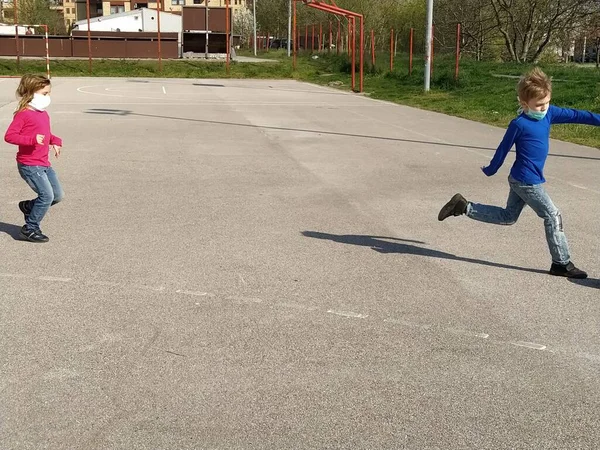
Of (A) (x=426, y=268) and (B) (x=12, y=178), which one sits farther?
(B) (x=12, y=178)

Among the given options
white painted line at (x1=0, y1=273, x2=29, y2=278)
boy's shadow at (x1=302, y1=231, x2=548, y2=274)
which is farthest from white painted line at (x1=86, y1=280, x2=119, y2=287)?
boy's shadow at (x1=302, y1=231, x2=548, y2=274)

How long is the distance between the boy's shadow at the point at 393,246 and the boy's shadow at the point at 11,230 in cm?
259

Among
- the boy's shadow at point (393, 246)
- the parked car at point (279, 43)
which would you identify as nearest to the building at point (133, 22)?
the parked car at point (279, 43)

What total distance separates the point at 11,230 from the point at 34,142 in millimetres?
1076

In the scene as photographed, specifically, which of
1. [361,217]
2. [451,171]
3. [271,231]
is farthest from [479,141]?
[271,231]

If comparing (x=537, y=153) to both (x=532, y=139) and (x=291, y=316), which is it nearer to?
(x=532, y=139)

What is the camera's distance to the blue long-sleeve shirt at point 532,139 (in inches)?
228

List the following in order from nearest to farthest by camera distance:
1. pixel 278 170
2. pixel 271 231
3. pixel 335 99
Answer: pixel 271 231 → pixel 278 170 → pixel 335 99

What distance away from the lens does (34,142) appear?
655cm

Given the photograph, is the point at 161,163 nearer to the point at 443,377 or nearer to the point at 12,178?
the point at 12,178

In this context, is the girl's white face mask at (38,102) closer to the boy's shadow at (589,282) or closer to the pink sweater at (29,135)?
the pink sweater at (29,135)

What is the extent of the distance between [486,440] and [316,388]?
2.94 ft

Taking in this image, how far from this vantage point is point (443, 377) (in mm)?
4070

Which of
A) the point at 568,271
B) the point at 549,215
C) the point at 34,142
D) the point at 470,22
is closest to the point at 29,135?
the point at 34,142
